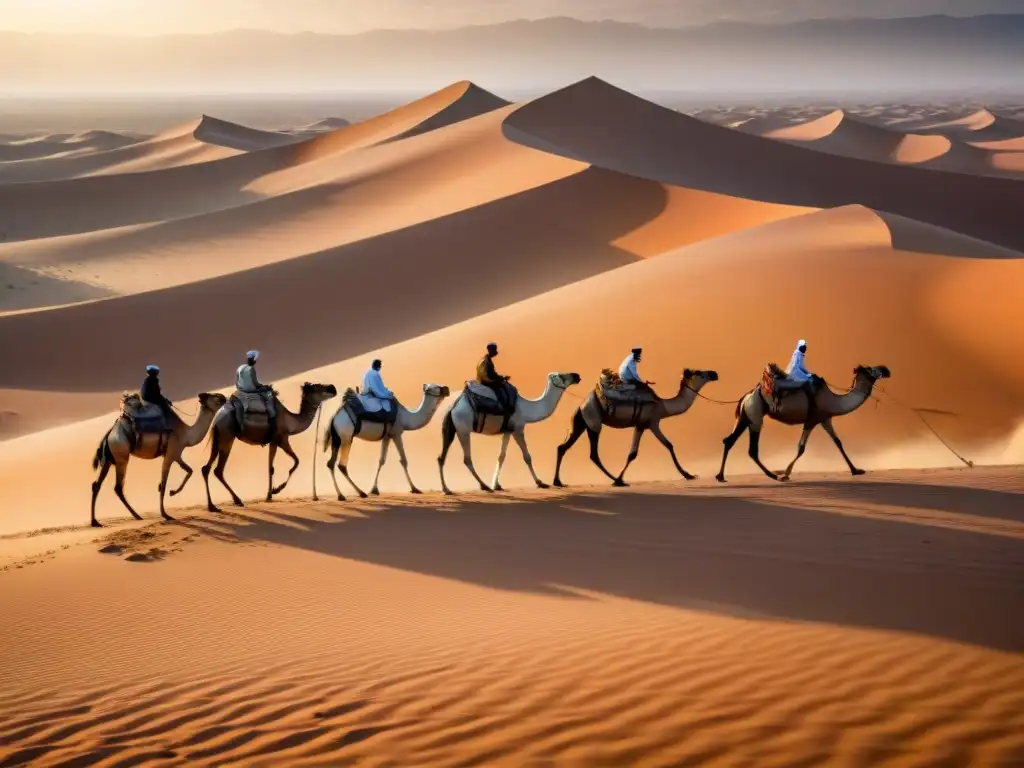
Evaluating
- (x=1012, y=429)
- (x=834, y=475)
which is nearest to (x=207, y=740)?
(x=834, y=475)

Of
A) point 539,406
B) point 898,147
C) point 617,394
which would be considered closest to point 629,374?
point 617,394

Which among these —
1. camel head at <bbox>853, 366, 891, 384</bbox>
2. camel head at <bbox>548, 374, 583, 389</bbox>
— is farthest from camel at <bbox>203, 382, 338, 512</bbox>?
camel head at <bbox>853, 366, 891, 384</bbox>

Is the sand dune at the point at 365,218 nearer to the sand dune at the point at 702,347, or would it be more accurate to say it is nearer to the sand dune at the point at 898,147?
the sand dune at the point at 702,347

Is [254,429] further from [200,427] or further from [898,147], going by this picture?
[898,147]

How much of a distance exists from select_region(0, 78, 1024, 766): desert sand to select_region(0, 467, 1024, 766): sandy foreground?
0.03 metres

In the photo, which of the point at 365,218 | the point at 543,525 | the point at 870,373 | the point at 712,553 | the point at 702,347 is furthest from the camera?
the point at 365,218

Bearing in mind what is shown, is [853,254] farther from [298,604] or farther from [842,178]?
[842,178]

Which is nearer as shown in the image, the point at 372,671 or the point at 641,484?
the point at 372,671

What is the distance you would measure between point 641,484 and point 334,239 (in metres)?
29.2

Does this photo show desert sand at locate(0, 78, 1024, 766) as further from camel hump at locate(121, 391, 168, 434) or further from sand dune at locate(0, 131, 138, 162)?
sand dune at locate(0, 131, 138, 162)

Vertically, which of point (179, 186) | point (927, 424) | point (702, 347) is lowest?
point (927, 424)

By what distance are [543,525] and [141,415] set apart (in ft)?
16.0

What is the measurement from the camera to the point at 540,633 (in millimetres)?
7488

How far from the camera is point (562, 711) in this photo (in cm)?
590
